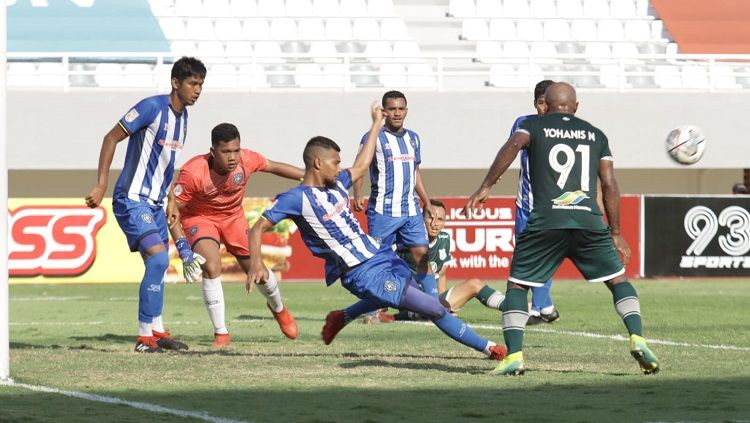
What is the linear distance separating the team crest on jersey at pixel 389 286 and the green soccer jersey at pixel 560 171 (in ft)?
3.24

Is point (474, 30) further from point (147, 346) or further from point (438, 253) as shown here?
point (147, 346)

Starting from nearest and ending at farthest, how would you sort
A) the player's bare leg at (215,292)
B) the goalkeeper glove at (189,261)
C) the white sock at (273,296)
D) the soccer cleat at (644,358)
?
the soccer cleat at (644,358) < the goalkeeper glove at (189,261) < the white sock at (273,296) < the player's bare leg at (215,292)

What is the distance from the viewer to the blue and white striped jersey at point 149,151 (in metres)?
10.5

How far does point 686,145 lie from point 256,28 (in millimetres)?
9976

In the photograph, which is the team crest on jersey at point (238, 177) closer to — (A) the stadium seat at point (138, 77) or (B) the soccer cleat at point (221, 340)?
(B) the soccer cleat at point (221, 340)

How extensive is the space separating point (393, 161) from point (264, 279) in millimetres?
4369

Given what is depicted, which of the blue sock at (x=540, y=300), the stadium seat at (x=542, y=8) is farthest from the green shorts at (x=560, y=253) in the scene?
the stadium seat at (x=542, y=8)

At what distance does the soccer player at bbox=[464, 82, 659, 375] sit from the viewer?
28.6ft

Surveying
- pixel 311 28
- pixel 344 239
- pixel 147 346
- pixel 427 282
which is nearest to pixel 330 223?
pixel 344 239

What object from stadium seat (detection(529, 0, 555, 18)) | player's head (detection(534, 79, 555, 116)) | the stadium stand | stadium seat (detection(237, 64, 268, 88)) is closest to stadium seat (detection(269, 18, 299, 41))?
the stadium stand

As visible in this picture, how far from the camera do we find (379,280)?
30.0 feet

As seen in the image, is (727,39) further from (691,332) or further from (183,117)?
(183,117)

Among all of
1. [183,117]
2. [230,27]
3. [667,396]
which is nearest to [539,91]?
[183,117]

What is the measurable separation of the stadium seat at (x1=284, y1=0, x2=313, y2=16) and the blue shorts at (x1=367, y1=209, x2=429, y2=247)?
19.2m
